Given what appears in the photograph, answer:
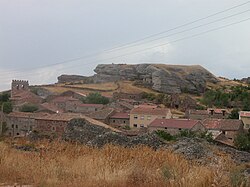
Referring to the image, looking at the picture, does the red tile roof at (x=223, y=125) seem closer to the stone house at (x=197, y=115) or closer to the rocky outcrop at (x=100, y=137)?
the stone house at (x=197, y=115)

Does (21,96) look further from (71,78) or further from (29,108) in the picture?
(71,78)

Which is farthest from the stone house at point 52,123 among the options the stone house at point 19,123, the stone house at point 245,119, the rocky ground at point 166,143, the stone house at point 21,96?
the stone house at point 245,119

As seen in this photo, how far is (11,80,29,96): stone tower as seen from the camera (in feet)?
357

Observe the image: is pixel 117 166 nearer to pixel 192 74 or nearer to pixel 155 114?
pixel 155 114

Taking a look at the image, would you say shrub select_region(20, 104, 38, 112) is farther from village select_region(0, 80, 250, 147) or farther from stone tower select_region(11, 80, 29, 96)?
stone tower select_region(11, 80, 29, 96)

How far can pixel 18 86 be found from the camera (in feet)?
372

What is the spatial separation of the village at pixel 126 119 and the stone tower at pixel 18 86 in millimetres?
8805

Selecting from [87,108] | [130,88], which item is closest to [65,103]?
[87,108]

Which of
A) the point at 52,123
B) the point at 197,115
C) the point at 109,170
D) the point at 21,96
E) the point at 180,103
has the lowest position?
the point at 52,123

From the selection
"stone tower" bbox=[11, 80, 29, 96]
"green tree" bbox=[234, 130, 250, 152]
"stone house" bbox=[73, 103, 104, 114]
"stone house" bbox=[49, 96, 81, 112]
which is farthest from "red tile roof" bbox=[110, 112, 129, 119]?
"stone tower" bbox=[11, 80, 29, 96]

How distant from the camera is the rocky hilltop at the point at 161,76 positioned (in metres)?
125

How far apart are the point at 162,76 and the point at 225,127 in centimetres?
6590

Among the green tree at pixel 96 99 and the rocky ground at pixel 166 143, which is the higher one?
the green tree at pixel 96 99

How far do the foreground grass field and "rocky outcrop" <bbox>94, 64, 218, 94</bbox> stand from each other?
11205cm
